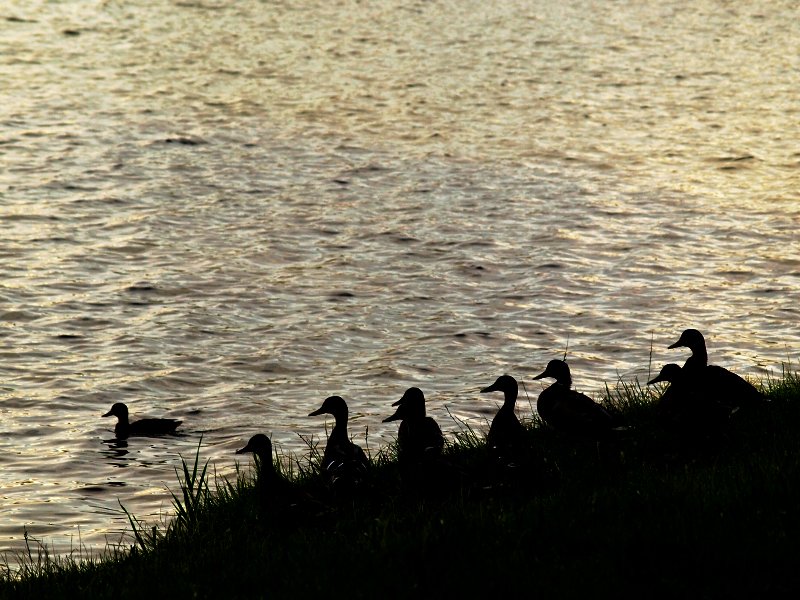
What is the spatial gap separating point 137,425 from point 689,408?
23.7 ft

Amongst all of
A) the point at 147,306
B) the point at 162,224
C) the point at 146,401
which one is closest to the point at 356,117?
the point at 162,224

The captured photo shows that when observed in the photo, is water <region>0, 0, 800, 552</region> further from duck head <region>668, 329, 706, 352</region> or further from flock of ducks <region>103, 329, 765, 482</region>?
duck head <region>668, 329, 706, 352</region>

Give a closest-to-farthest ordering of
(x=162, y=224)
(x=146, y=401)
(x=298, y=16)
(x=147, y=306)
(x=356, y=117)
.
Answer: (x=146, y=401) < (x=147, y=306) < (x=162, y=224) < (x=356, y=117) < (x=298, y=16)

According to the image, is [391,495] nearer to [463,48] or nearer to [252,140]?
[252,140]

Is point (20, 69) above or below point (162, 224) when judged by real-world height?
above

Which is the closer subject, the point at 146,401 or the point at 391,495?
the point at 391,495

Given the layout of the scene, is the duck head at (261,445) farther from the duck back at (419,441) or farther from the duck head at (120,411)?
the duck head at (120,411)

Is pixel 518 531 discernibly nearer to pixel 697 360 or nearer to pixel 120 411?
pixel 697 360

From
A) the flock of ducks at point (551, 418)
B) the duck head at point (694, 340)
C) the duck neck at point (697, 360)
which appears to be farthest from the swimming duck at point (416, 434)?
the duck head at point (694, 340)

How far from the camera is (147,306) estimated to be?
65.0ft

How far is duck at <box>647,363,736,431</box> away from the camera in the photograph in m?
10.3

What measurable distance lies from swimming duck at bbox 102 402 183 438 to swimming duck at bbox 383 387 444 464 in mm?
4116

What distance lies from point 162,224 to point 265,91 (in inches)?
531

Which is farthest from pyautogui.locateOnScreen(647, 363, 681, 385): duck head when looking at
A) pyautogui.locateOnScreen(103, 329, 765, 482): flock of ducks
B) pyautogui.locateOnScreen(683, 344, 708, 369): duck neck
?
pyautogui.locateOnScreen(683, 344, 708, 369): duck neck
